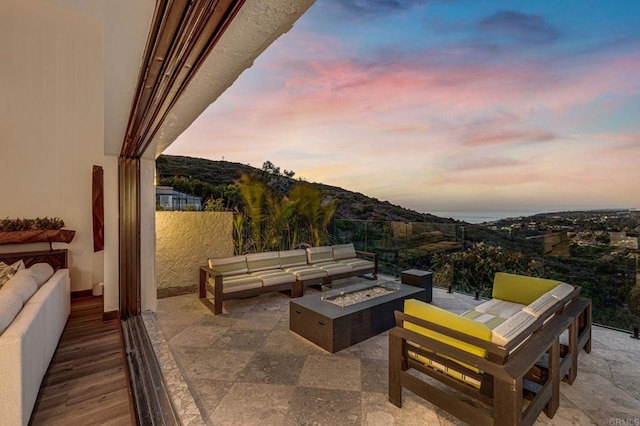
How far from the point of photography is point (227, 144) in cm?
764

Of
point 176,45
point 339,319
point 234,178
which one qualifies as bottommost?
point 339,319

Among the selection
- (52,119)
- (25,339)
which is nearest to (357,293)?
(25,339)

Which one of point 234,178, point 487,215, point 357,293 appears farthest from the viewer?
point 234,178

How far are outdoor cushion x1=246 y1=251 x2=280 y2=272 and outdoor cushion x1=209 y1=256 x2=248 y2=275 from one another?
106 millimetres

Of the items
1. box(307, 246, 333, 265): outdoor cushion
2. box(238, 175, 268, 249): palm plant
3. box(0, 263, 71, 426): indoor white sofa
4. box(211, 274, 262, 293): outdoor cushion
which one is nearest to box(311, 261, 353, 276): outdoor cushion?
box(307, 246, 333, 265): outdoor cushion

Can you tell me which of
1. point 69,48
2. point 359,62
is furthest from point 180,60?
point 69,48

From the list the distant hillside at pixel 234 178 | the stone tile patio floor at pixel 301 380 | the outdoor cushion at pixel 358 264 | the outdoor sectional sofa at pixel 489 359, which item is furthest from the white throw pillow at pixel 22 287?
the distant hillside at pixel 234 178

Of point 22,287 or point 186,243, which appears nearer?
point 22,287

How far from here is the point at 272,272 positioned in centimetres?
476

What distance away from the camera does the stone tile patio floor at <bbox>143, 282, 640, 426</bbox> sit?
2.06 metres

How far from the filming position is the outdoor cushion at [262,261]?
482cm

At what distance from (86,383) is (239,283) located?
2060 millimetres

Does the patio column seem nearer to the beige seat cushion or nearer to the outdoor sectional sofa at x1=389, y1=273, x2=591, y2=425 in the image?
the beige seat cushion

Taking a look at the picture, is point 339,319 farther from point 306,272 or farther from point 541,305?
point 306,272
